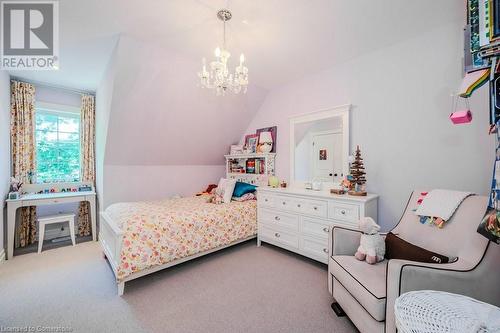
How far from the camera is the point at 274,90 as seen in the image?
12.1ft

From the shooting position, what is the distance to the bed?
2.04m

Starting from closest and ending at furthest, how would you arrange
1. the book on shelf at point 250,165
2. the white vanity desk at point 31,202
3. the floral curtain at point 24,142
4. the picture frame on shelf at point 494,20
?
1. the picture frame on shelf at point 494,20
2. the white vanity desk at point 31,202
3. the floral curtain at point 24,142
4. the book on shelf at point 250,165

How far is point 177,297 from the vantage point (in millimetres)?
1964

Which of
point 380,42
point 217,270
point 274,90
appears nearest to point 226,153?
point 274,90

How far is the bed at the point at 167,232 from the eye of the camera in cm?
204

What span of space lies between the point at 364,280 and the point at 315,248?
1.10 m

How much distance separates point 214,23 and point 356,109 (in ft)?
6.38

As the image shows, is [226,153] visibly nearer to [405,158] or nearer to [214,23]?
[214,23]

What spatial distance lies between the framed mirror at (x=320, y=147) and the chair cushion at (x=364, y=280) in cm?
132

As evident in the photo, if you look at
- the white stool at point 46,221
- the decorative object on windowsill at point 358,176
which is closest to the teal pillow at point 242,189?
the decorative object on windowsill at point 358,176

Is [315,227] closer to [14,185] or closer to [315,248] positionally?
[315,248]

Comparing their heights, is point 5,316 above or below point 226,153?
below

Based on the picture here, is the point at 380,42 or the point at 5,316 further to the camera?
the point at 380,42

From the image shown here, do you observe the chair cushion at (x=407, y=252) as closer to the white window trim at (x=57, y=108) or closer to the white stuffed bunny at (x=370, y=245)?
the white stuffed bunny at (x=370, y=245)
